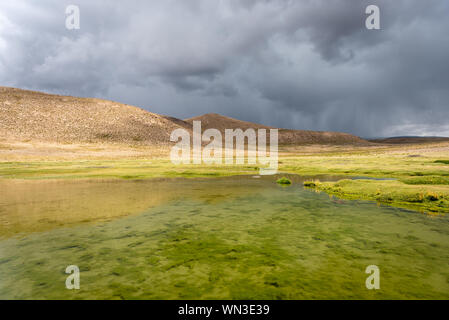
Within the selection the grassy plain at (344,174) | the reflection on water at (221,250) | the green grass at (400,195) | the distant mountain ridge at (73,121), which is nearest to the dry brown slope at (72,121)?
the distant mountain ridge at (73,121)

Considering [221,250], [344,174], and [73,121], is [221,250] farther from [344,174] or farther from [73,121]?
[73,121]

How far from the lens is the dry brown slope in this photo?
3593 inches

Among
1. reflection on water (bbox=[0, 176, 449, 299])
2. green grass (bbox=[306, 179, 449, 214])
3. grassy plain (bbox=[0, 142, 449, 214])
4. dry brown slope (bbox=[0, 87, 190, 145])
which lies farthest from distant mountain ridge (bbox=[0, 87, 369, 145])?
green grass (bbox=[306, 179, 449, 214])

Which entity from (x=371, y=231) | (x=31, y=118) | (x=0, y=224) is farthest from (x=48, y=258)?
(x=31, y=118)

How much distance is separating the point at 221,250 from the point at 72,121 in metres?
113

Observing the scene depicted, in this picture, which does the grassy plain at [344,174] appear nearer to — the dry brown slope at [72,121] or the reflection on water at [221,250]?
the reflection on water at [221,250]

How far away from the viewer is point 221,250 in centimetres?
1010

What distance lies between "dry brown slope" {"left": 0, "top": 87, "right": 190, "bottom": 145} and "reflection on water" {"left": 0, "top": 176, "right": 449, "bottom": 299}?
8594cm

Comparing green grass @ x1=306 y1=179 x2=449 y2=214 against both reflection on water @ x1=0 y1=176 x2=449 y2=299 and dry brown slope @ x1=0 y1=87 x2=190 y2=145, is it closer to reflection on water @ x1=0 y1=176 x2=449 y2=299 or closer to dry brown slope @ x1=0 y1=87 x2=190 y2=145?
reflection on water @ x1=0 y1=176 x2=449 y2=299

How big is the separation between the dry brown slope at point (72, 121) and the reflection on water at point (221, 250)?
85.9m

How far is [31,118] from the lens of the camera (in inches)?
3893

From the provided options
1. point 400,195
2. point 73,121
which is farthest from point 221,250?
point 73,121

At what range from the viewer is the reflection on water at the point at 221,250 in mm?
7320
